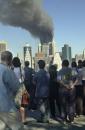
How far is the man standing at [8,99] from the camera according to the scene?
21.6ft

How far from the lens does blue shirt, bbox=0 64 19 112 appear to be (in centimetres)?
666

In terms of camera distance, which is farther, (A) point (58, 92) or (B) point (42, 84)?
(A) point (58, 92)

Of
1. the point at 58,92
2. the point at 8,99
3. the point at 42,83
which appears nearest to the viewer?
the point at 8,99


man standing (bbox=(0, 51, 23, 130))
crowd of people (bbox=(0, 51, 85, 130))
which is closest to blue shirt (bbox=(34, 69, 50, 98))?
crowd of people (bbox=(0, 51, 85, 130))

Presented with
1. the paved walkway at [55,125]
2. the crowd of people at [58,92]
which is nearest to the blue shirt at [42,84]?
the crowd of people at [58,92]

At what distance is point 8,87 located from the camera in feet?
22.2

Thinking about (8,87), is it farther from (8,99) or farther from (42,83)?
(42,83)

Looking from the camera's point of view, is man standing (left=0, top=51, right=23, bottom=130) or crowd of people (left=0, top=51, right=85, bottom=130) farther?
crowd of people (left=0, top=51, right=85, bottom=130)

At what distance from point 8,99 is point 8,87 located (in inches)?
7.2

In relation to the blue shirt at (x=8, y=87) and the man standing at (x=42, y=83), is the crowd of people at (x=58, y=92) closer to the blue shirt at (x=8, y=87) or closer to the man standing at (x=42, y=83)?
the man standing at (x=42, y=83)

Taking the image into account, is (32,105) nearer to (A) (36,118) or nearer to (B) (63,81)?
(A) (36,118)

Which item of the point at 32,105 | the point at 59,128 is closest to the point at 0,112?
the point at 59,128

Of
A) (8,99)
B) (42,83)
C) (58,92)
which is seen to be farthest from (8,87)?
(58,92)

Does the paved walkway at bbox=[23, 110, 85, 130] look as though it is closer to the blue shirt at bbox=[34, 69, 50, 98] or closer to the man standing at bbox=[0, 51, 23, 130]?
the blue shirt at bbox=[34, 69, 50, 98]
